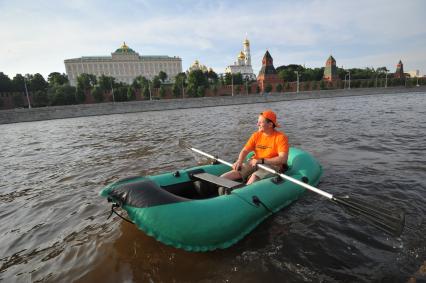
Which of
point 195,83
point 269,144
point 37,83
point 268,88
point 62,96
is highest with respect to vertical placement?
point 37,83

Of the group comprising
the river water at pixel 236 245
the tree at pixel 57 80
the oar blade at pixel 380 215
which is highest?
the tree at pixel 57 80

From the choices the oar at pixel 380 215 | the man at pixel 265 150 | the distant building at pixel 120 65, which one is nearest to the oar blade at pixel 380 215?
the oar at pixel 380 215

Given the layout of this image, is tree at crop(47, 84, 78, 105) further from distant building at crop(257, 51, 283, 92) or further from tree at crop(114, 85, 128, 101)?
distant building at crop(257, 51, 283, 92)

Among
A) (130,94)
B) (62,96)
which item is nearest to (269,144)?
(130,94)

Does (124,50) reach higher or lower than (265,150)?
higher

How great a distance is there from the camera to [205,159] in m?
8.22

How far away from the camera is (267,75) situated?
69.6 meters

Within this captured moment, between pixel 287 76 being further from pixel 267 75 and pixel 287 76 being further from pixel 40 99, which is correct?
pixel 40 99

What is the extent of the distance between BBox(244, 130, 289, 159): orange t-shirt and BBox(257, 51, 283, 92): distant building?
6515 cm

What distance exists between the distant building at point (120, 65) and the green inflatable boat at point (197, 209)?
10685 centimetres

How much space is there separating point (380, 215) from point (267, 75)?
6953 cm

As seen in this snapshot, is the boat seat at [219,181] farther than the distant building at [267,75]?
No

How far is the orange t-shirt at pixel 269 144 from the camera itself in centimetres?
457

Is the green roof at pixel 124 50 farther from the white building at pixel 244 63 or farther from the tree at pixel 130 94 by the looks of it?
the tree at pixel 130 94
